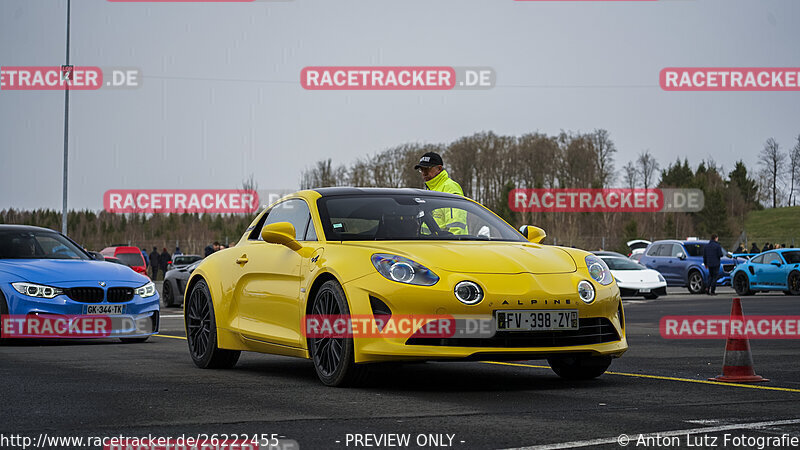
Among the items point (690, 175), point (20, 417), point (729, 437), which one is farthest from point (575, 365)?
point (690, 175)

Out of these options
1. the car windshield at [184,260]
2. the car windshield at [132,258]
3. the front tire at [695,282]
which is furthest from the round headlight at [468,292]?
the car windshield at [184,260]

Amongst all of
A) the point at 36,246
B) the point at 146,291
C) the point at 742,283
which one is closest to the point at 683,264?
the point at 742,283

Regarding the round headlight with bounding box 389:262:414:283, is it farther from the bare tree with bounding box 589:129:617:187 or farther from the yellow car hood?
Result: the bare tree with bounding box 589:129:617:187

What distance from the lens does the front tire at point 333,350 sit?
7.80m

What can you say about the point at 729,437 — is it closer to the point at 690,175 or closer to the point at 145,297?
the point at 145,297

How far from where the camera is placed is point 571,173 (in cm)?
9988

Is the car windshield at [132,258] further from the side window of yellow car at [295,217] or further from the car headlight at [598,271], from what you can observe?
the car headlight at [598,271]

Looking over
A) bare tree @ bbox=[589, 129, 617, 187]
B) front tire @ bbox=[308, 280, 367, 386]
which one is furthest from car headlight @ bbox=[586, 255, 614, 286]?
bare tree @ bbox=[589, 129, 617, 187]

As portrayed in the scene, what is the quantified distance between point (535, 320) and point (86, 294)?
23.6ft

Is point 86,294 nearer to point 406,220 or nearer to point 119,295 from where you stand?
point 119,295

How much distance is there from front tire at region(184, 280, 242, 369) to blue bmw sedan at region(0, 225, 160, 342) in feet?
10.1

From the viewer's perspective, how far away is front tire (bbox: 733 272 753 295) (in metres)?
33.2

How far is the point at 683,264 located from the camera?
3709cm

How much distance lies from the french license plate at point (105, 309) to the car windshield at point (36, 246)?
1.36 meters
